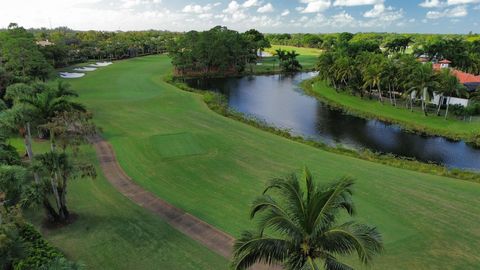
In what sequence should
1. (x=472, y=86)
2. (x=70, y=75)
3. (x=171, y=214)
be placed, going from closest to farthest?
1. (x=171, y=214)
2. (x=472, y=86)
3. (x=70, y=75)

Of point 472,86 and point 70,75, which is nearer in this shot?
point 472,86

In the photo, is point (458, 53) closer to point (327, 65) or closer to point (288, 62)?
point (327, 65)

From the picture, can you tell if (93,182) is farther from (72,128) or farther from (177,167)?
(177,167)

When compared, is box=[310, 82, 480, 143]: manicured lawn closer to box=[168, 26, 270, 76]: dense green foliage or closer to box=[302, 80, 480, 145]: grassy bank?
box=[302, 80, 480, 145]: grassy bank

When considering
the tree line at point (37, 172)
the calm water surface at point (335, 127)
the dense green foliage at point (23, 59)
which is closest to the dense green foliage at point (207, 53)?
the calm water surface at point (335, 127)

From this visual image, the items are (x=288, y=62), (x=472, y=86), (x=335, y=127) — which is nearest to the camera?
(x=335, y=127)

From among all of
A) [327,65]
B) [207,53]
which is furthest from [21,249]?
[207,53]

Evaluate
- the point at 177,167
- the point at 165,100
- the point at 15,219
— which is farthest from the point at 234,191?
the point at 165,100

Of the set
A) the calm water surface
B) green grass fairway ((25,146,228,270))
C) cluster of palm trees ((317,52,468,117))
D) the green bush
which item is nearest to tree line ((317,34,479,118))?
cluster of palm trees ((317,52,468,117))
